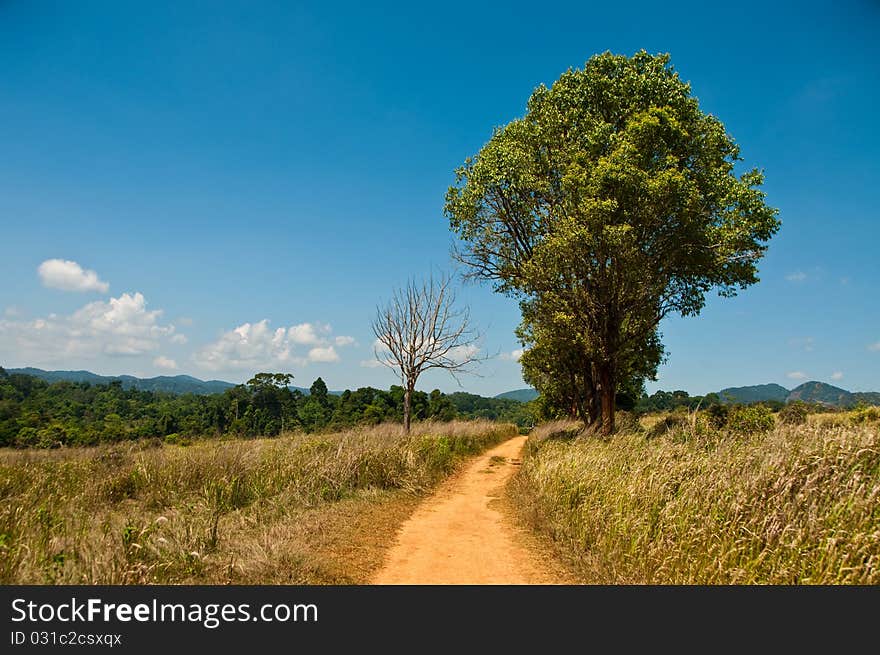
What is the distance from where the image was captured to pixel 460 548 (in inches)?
303

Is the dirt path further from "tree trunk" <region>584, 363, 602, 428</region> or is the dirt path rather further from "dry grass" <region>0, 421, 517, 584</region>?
"tree trunk" <region>584, 363, 602, 428</region>

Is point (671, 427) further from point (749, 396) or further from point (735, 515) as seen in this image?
point (749, 396)

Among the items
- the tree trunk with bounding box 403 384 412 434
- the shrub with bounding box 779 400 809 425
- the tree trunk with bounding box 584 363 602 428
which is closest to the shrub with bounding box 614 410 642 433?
the tree trunk with bounding box 584 363 602 428

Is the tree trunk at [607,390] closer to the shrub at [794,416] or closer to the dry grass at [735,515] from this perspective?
the shrub at [794,416]

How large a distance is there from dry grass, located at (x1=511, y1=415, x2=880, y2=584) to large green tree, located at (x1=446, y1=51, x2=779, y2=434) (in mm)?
8299

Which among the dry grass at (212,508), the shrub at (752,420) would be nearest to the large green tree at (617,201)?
the shrub at (752,420)

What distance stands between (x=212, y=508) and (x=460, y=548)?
15.1 feet

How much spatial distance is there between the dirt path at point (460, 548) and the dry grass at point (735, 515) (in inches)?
29.3

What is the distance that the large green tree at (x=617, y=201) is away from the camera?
50.3 feet

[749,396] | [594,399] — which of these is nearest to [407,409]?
[594,399]

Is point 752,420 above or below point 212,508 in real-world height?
above

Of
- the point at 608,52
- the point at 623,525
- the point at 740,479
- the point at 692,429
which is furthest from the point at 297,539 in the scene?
the point at 608,52

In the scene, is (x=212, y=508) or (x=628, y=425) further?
(x=628, y=425)
